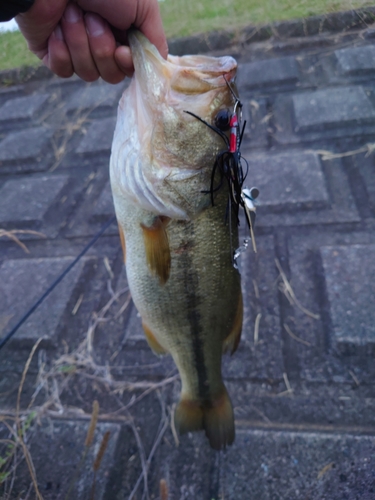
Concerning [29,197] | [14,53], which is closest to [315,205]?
[29,197]

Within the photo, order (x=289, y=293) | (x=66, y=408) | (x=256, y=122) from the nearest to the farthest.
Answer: (x=66, y=408), (x=289, y=293), (x=256, y=122)

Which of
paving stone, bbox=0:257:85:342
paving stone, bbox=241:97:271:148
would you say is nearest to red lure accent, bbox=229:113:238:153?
paving stone, bbox=0:257:85:342

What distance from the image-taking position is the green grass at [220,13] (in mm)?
3971

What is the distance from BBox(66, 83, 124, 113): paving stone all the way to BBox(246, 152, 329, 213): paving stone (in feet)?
6.15

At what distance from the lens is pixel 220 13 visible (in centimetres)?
445

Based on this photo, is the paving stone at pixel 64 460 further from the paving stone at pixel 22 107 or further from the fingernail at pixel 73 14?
the paving stone at pixel 22 107

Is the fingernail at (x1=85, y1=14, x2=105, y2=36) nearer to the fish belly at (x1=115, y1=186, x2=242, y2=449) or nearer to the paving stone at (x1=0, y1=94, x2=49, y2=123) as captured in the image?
the fish belly at (x1=115, y1=186, x2=242, y2=449)

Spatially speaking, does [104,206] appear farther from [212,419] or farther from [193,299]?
[212,419]

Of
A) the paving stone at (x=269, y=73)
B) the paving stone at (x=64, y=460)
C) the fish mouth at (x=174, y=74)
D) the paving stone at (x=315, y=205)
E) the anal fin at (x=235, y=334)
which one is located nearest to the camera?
the fish mouth at (x=174, y=74)

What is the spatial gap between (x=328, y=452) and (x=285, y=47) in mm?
4064

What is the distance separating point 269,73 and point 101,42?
9.81ft

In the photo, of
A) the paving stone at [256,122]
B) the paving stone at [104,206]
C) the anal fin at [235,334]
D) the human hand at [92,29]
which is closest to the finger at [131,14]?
the human hand at [92,29]

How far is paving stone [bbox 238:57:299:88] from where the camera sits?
353cm

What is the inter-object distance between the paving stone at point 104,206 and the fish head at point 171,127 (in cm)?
148
